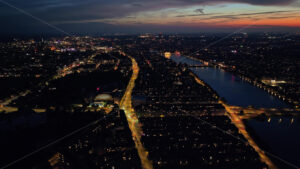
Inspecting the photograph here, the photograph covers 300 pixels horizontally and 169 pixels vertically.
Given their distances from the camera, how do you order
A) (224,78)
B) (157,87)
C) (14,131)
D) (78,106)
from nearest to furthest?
(14,131)
(78,106)
(157,87)
(224,78)

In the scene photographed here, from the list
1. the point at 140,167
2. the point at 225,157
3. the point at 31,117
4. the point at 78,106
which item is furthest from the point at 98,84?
the point at 225,157

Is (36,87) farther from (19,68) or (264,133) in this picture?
(264,133)

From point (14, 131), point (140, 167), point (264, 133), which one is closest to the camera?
point (140, 167)

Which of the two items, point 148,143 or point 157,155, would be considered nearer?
point 157,155

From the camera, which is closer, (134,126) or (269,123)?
(134,126)

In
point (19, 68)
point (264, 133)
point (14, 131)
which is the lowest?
point (264, 133)

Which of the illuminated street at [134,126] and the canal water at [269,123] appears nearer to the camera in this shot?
the illuminated street at [134,126]

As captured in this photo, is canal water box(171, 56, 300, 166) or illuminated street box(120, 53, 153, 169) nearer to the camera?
illuminated street box(120, 53, 153, 169)

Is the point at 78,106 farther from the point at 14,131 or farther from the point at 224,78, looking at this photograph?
the point at 224,78

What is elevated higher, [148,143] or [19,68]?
[19,68]

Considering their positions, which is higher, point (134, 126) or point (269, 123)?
point (134, 126)
